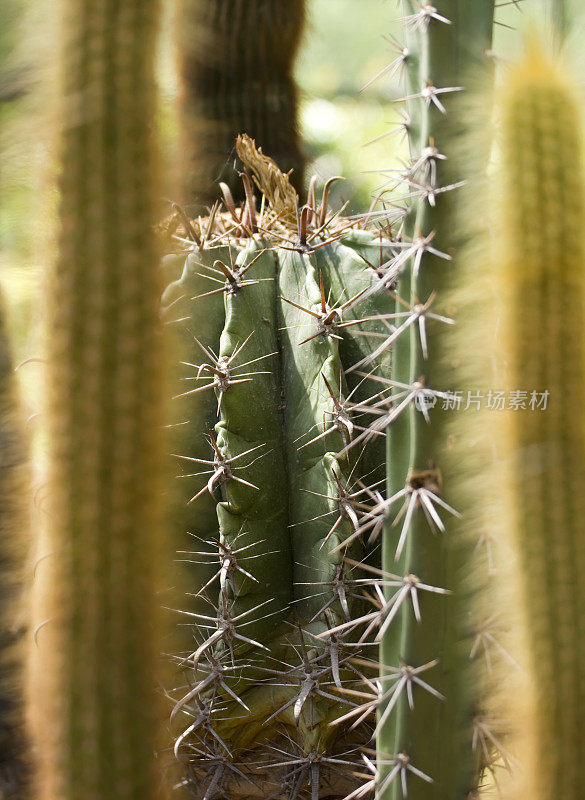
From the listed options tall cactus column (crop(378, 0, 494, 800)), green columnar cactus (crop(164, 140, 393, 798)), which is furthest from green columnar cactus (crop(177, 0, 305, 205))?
tall cactus column (crop(378, 0, 494, 800))

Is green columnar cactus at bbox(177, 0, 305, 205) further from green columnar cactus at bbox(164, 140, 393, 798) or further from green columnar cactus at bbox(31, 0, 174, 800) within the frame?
green columnar cactus at bbox(31, 0, 174, 800)

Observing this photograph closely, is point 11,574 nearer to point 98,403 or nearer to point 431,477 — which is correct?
point 98,403

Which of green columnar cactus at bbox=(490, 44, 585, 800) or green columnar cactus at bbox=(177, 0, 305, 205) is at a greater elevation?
green columnar cactus at bbox=(177, 0, 305, 205)

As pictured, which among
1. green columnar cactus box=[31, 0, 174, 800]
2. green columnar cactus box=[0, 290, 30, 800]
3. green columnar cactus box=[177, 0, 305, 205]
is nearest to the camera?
green columnar cactus box=[31, 0, 174, 800]

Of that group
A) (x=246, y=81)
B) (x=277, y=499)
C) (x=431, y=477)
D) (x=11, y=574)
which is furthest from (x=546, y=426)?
(x=246, y=81)

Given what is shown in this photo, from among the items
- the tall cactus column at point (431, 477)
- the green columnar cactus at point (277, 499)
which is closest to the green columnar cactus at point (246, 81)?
the green columnar cactus at point (277, 499)

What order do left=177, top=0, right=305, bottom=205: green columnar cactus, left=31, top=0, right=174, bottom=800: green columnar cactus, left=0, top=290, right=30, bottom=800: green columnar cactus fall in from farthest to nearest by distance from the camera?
left=177, top=0, right=305, bottom=205: green columnar cactus
left=0, top=290, right=30, bottom=800: green columnar cactus
left=31, top=0, right=174, bottom=800: green columnar cactus
